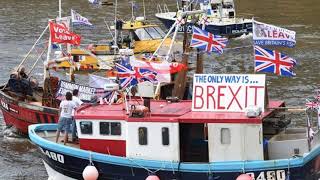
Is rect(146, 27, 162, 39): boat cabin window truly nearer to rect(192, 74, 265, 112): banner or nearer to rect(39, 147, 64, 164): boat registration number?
rect(39, 147, 64, 164): boat registration number

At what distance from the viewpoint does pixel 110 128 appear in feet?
59.6

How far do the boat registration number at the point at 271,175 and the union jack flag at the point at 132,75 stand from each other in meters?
6.11

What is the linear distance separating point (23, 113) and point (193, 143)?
9.33 meters

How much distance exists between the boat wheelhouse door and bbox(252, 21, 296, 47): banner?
3.59 m

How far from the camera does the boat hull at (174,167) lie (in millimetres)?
16984

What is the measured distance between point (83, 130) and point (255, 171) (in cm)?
449

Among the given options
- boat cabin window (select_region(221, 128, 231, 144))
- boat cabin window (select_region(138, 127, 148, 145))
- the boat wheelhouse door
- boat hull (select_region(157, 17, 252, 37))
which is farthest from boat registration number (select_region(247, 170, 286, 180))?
boat hull (select_region(157, 17, 252, 37))

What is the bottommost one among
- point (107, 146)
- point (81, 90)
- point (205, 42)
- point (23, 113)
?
point (23, 113)

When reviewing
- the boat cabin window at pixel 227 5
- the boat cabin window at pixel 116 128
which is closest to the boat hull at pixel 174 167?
the boat cabin window at pixel 116 128

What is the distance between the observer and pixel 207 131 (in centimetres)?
1747

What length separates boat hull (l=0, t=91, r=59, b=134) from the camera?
24.3 meters

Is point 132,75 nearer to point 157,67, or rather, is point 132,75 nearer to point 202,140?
point 157,67

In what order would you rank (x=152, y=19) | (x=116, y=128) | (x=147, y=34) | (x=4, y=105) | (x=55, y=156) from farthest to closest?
(x=152, y=19), (x=147, y=34), (x=4, y=105), (x=55, y=156), (x=116, y=128)

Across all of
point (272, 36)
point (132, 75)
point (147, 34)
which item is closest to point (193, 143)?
point (272, 36)
